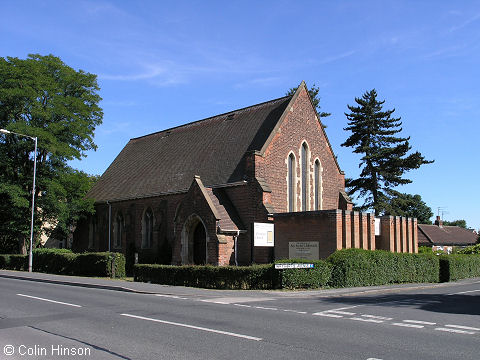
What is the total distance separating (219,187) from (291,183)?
4.84m

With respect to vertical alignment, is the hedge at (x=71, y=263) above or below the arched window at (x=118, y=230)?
below

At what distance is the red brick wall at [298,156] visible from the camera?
94.2 ft

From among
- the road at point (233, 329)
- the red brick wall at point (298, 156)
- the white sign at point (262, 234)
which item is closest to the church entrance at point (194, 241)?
the red brick wall at point (298, 156)

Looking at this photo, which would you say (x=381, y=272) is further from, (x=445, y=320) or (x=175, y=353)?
(x=175, y=353)

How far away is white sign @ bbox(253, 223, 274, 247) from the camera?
23.2m

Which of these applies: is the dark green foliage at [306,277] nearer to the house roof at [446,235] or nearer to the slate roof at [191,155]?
the slate roof at [191,155]

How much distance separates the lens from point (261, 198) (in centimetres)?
2691

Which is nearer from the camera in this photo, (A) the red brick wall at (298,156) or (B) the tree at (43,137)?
(A) the red brick wall at (298,156)

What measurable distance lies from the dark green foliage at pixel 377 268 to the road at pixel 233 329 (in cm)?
588

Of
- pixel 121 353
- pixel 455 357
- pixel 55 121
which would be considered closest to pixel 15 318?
pixel 121 353

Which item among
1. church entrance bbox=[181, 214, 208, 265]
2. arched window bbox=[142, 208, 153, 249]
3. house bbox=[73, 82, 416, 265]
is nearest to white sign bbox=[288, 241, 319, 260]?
house bbox=[73, 82, 416, 265]

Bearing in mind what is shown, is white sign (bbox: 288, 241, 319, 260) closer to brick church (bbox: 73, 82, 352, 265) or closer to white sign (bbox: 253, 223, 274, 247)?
brick church (bbox: 73, 82, 352, 265)
